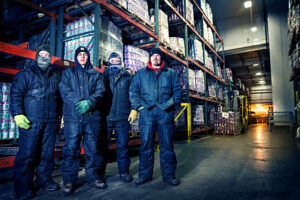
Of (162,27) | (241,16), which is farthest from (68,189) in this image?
(241,16)

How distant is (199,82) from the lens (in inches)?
370

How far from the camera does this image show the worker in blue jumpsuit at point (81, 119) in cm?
241

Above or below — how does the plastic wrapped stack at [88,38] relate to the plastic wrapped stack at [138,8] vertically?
below

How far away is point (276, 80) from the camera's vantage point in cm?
1467

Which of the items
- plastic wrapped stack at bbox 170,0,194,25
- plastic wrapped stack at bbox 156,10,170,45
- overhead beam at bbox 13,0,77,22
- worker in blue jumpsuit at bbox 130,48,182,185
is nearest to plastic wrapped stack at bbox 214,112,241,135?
plastic wrapped stack at bbox 170,0,194,25

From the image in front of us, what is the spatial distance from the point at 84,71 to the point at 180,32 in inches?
299

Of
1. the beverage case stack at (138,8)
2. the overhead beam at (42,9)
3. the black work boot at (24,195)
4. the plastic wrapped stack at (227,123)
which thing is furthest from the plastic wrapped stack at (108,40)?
the plastic wrapped stack at (227,123)

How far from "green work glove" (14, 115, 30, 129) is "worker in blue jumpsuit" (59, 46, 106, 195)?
1.38ft

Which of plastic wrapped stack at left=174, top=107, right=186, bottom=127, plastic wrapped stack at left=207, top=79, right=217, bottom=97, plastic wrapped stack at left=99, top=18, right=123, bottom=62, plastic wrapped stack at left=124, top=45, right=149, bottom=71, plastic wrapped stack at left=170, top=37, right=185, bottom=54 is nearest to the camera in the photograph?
plastic wrapped stack at left=99, top=18, right=123, bottom=62

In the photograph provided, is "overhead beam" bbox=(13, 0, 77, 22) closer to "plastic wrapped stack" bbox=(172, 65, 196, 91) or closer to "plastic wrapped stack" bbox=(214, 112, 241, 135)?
"plastic wrapped stack" bbox=(172, 65, 196, 91)

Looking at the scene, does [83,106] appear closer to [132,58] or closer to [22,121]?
[22,121]

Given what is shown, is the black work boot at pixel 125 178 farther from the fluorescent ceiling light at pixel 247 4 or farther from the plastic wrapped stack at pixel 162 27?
the fluorescent ceiling light at pixel 247 4

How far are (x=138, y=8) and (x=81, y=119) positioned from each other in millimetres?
4075

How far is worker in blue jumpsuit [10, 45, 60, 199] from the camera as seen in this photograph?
2.27 metres
